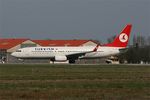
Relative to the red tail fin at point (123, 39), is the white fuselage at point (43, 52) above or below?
below

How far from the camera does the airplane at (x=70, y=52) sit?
290ft

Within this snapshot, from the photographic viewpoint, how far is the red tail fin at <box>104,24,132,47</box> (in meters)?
94.2

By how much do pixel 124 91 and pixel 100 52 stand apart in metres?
69.1

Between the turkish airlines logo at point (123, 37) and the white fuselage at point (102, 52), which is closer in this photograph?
the white fuselage at point (102, 52)

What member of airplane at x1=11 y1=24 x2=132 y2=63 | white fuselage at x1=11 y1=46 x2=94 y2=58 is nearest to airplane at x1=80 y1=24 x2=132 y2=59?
airplane at x1=11 y1=24 x2=132 y2=63

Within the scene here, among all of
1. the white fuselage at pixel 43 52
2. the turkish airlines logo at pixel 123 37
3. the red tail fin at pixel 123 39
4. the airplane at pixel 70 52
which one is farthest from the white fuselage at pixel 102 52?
the turkish airlines logo at pixel 123 37

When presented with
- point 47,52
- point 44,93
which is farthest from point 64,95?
point 47,52

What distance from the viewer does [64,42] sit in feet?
433

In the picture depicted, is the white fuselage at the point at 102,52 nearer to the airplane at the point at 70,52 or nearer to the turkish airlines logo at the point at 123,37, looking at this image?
the airplane at the point at 70,52

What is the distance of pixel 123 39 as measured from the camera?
9525 centimetres

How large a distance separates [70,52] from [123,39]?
1157 cm

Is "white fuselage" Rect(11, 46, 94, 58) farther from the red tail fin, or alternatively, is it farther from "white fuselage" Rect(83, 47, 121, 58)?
the red tail fin

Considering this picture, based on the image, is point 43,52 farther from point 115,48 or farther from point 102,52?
point 115,48

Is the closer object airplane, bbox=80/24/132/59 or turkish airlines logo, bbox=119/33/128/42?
airplane, bbox=80/24/132/59
